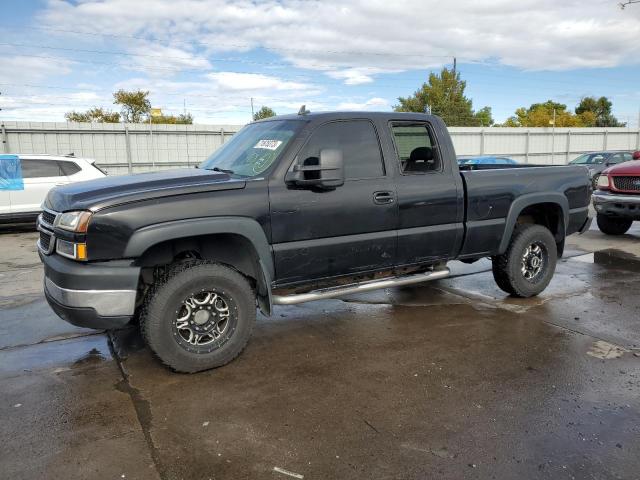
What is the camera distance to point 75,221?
11.6 ft

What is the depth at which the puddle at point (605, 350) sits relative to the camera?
4.27 metres

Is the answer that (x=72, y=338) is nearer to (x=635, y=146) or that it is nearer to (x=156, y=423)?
(x=156, y=423)

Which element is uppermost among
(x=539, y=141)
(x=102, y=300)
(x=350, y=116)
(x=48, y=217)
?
(x=539, y=141)

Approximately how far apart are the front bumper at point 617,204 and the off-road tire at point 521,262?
4037 millimetres

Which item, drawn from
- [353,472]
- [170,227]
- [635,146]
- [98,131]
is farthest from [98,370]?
[635,146]

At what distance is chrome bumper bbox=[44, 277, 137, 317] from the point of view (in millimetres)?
3543

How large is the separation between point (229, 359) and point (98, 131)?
15345 mm

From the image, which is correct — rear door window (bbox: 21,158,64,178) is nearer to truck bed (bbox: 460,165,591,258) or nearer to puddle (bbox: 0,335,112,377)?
puddle (bbox: 0,335,112,377)

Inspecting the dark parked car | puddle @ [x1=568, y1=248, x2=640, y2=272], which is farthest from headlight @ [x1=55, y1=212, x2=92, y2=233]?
the dark parked car

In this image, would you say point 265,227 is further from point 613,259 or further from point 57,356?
point 613,259

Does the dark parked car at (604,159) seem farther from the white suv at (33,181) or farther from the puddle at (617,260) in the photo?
the white suv at (33,181)

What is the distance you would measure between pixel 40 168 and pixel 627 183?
37.6 ft

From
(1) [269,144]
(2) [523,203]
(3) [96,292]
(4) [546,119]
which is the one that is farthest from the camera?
(4) [546,119]

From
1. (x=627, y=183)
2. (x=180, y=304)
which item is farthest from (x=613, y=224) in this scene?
(x=180, y=304)
